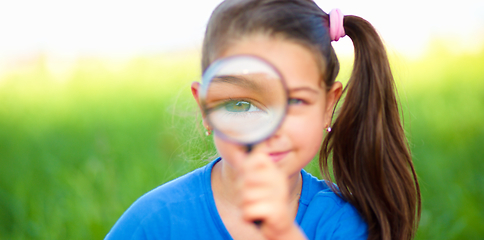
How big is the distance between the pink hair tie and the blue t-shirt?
0.70m

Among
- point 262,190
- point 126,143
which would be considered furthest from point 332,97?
point 126,143

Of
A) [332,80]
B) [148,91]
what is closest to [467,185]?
[332,80]

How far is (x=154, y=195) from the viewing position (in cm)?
199

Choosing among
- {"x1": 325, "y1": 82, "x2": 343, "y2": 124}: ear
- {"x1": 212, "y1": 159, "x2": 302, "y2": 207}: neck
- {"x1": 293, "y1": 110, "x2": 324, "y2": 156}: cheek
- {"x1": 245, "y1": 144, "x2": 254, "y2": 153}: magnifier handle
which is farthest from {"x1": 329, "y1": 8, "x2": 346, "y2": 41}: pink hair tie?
{"x1": 245, "y1": 144, "x2": 254, "y2": 153}: magnifier handle

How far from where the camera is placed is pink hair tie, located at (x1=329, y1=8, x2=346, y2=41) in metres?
1.88

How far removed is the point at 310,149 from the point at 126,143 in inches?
124

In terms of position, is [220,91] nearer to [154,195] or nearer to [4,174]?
[154,195]

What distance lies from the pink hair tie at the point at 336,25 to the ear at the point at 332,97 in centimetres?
21

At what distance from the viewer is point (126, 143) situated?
179 inches

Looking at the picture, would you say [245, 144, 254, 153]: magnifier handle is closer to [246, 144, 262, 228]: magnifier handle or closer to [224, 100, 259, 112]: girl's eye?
[246, 144, 262, 228]: magnifier handle

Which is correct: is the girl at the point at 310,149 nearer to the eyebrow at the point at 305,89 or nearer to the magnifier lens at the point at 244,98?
the eyebrow at the point at 305,89

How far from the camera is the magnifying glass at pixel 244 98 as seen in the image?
54.5 inches

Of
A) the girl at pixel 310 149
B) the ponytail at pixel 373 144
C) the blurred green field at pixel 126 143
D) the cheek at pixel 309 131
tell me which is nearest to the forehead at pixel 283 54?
the girl at pixel 310 149

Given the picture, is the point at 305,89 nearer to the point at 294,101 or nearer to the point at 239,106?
the point at 294,101
